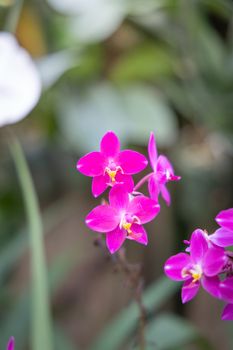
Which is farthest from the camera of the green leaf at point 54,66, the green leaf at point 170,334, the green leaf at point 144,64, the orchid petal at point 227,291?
the green leaf at point 144,64

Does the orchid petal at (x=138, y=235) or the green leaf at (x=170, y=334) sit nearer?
the orchid petal at (x=138, y=235)

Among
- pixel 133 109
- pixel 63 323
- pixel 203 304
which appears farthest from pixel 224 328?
pixel 133 109

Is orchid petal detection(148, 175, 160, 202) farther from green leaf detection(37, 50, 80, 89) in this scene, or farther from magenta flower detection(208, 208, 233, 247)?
green leaf detection(37, 50, 80, 89)

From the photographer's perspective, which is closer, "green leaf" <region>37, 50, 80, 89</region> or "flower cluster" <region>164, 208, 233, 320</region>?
"flower cluster" <region>164, 208, 233, 320</region>

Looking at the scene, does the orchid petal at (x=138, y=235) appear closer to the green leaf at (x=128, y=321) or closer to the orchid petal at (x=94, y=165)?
the orchid petal at (x=94, y=165)

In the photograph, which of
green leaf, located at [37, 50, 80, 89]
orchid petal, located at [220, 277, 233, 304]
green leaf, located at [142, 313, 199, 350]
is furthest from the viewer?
green leaf, located at [37, 50, 80, 89]

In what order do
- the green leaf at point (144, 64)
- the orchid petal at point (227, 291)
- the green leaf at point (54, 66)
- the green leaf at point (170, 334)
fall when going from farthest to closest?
the green leaf at point (144, 64), the green leaf at point (54, 66), the green leaf at point (170, 334), the orchid petal at point (227, 291)

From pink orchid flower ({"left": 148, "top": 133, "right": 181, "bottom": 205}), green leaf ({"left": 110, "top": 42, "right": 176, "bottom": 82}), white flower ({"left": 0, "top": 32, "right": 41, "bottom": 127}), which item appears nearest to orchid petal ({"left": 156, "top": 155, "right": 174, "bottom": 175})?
pink orchid flower ({"left": 148, "top": 133, "right": 181, "bottom": 205})

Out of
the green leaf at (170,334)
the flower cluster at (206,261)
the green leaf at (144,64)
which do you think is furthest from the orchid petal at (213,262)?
the green leaf at (144,64)
